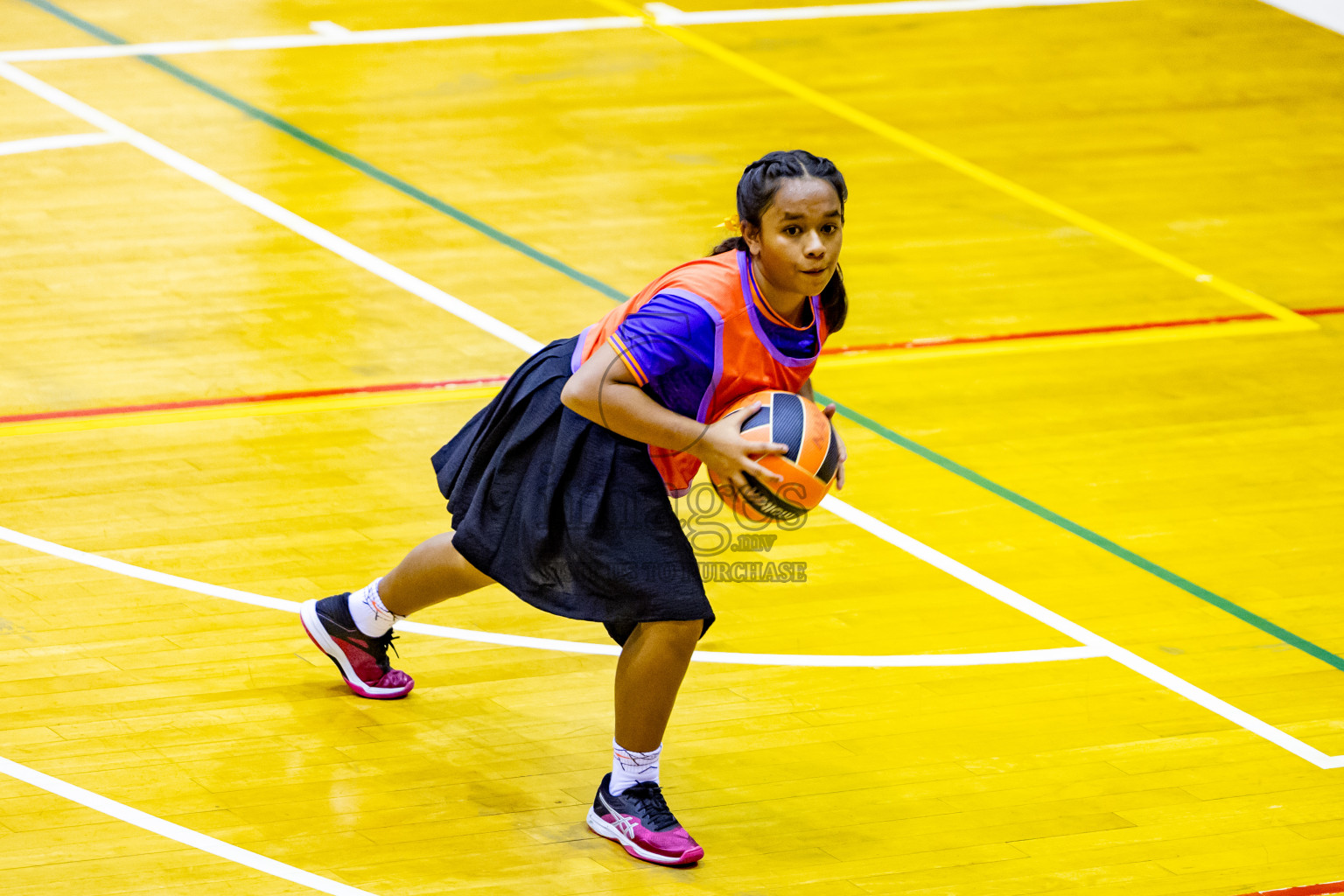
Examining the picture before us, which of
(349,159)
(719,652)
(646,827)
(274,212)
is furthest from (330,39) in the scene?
(646,827)

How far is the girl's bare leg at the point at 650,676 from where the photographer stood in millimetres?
3525

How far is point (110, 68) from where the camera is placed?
8.20m

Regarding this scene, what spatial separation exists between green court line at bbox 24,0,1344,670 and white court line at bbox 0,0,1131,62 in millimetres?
210

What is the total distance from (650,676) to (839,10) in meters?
7.03

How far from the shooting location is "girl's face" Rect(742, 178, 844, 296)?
3.40 metres

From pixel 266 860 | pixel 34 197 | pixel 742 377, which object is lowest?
pixel 266 860

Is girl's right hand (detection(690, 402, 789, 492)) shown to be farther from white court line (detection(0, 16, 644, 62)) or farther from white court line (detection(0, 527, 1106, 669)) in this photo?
white court line (detection(0, 16, 644, 62))

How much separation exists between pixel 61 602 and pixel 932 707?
79.5 inches

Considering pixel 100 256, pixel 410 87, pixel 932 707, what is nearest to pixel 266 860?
pixel 932 707

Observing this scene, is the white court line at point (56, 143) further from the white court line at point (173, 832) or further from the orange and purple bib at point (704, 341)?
the orange and purple bib at point (704, 341)


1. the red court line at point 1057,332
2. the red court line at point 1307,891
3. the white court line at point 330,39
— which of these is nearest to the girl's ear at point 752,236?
the red court line at point 1307,891

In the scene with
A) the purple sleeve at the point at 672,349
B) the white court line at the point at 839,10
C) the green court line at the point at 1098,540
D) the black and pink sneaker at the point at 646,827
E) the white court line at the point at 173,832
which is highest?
the white court line at the point at 839,10

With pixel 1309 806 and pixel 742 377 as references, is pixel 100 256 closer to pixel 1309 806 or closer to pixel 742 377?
pixel 742 377

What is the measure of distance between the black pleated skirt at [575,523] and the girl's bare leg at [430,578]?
10 centimetres
